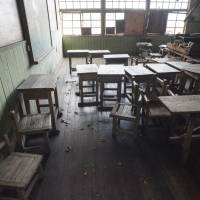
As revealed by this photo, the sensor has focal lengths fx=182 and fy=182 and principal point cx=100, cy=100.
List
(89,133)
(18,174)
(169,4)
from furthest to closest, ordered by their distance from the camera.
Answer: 1. (169,4)
2. (89,133)
3. (18,174)

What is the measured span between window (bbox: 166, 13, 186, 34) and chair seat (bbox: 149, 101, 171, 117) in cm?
721

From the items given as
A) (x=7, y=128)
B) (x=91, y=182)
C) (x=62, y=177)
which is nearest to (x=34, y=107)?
(x=7, y=128)

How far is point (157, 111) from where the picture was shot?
2373 millimetres

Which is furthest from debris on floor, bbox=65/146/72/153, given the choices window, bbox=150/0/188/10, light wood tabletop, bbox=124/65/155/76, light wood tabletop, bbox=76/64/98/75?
window, bbox=150/0/188/10

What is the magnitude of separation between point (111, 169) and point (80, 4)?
7655 mm

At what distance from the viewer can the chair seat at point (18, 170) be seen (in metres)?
1.48

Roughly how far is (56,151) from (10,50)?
1384mm

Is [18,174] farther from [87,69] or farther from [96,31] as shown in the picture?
[96,31]

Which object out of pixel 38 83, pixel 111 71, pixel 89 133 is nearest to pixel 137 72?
pixel 111 71

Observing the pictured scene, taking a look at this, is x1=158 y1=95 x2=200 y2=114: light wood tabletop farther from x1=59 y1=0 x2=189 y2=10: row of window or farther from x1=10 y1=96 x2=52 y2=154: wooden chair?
x1=59 y1=0 x2=189 y2=10: row of window

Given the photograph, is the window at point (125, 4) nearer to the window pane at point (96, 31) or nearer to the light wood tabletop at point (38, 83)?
the window pane at point (96, 31)

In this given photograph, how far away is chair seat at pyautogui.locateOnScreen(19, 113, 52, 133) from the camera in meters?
2.07

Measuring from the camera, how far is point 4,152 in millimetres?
1992

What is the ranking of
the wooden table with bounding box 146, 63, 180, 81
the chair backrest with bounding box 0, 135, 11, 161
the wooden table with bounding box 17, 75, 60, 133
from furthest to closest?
the wooden table with bounding box 146, 63, 180, 81
the wooden table with bounding box 17, 75, 60, 133
the chair backrest with bounding box 0, 135, 11, 161
